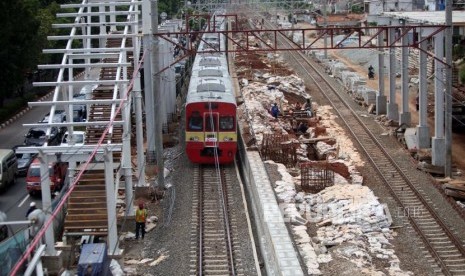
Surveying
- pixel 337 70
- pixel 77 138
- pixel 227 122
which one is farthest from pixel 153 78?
pixel 337 70

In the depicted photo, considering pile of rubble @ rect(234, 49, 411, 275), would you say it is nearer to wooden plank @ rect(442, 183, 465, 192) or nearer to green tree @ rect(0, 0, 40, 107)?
wooden plank @ rect(442, 183, 465, 192)

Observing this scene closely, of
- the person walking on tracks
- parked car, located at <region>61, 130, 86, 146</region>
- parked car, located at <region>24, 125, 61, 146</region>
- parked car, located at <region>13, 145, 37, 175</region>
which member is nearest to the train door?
parked car, located at <region>61, 130, 86, 146</region>

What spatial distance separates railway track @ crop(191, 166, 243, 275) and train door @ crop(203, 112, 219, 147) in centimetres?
95

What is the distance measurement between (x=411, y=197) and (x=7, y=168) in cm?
1341

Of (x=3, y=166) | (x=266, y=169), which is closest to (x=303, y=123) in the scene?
(x=266, y=169)

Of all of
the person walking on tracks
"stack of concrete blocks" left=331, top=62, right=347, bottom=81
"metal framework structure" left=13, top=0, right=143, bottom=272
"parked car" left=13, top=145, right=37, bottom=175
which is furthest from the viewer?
"stack of concrete blocks" left=331, top=62, right=347, bottom=81

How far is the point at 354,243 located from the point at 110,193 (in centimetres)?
573

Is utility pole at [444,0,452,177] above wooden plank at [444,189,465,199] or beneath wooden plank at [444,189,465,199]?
above

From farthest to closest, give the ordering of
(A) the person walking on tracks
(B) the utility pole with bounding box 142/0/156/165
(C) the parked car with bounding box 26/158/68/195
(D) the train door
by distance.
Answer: (D) the train door, (C) the parked car with bounding box 26/158/68/195, (B) the utility pole with bounding box 142/0/156/165, (A) the person walking on tracks

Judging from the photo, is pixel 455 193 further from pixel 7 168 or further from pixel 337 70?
pixel 337 70

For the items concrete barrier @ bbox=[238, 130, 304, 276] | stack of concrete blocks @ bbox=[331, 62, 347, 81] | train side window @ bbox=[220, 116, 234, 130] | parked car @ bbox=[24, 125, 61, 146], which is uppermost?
stack of concrete blocks @ bbox=[331, 62, 347, 81]

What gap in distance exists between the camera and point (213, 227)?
1888cm

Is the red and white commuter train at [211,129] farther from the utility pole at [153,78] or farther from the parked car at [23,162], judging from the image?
the parked car at [23,162]

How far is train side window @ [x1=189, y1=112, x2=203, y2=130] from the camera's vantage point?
80.3 ft
